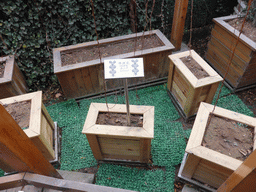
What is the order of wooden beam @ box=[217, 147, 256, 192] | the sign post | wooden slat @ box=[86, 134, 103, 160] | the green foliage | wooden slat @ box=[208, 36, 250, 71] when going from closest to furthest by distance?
wooden beam @ box=[217, 147, 256, 192]
the sign post
wooden slat @ box=[86, 134, 103, 160]
wooden slat @ box=[208, 36, 250, 71]
the green foliage

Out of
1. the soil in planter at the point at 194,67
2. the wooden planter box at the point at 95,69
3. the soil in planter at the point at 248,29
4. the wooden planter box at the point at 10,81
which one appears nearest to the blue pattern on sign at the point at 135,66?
the wooden planter box at the point at 95,69

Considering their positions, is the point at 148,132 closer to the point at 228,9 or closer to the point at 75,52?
the point at 75,52

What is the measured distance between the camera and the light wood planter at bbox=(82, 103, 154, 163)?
187 centimetres

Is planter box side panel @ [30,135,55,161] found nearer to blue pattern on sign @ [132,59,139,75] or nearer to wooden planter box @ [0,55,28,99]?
wooden planter box @ [0,55,28,99]

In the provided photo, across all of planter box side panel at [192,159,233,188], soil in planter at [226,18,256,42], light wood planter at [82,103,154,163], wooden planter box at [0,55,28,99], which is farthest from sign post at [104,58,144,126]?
soil in planter at [226,18,256,42]

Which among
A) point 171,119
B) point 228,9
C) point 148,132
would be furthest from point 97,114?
point 228,9

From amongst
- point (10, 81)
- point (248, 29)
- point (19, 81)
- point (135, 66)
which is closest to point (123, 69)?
point (135, 66)

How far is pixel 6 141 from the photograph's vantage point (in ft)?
3.76

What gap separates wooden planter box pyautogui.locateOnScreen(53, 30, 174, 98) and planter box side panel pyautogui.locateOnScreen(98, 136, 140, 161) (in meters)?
1.11

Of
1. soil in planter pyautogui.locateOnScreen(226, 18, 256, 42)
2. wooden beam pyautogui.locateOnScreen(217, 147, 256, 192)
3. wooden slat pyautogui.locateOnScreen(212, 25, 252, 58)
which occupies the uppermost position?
wooden beam pyautogui.locateOnScreen(217, 147, 256, 192)

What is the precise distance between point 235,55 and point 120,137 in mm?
2317

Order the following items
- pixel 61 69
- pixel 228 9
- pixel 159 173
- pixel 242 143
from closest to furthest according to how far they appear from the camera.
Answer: pixel 242 143, pixel 159 173, pixel 61 69, pixel 228 9

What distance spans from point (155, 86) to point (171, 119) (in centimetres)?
75

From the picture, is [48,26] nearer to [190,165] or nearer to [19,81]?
[19,81]
